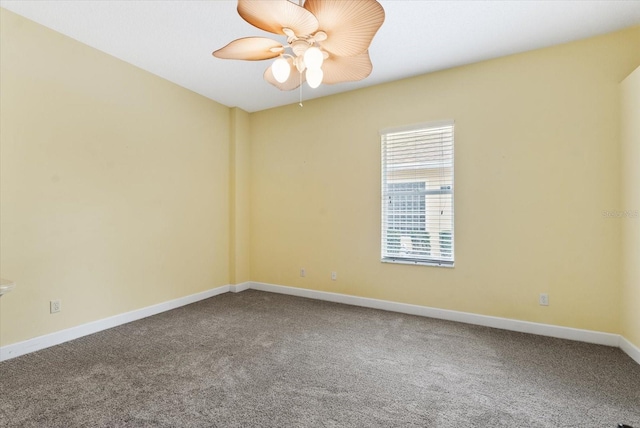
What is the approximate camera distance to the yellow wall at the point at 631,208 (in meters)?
2.39

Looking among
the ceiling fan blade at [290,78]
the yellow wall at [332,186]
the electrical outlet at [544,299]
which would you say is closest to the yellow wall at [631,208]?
the yellow wall at [332,186]

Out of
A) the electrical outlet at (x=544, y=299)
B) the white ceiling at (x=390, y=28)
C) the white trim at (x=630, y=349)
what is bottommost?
the white trim at (x=630, y=349)

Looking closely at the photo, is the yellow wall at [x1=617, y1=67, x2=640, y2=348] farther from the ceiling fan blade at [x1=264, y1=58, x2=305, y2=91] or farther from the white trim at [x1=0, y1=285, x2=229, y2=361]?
the white trim at [x1=0, y1=285, x2=229, y2=361]

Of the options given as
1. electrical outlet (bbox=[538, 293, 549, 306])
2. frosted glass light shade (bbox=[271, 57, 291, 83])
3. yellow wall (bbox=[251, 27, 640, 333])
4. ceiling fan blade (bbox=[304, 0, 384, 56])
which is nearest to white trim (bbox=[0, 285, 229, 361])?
yellow wall (bbox=[251, 27, 640, 333])

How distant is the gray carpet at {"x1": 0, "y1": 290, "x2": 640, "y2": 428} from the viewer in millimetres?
1745

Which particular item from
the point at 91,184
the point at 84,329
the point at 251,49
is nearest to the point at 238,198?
the point at 91,184

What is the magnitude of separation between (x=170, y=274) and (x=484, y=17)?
172 inches

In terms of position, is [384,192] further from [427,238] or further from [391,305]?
[391,305]

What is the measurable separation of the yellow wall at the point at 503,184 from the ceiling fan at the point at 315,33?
1.73 m

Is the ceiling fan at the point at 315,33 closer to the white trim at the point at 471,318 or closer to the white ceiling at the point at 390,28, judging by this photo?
the white ceiling at the point at 390,28

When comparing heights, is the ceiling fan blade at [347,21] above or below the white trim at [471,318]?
above

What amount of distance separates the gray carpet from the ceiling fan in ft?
6.76

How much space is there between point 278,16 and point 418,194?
2.58 meters

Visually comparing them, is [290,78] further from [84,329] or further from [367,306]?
[84,329]
